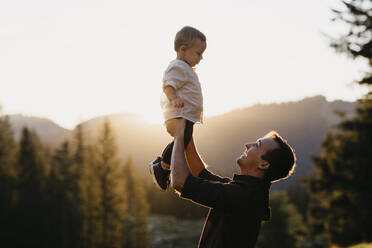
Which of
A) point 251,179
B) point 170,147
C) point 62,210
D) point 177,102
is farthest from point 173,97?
point 62,210

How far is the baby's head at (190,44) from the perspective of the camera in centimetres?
385

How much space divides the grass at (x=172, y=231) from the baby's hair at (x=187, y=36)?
58.3 meters

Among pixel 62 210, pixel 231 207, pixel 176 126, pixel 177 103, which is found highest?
pixel 177 103

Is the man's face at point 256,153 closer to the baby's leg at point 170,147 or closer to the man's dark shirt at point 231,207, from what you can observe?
the man's dark shirt at point 231,207

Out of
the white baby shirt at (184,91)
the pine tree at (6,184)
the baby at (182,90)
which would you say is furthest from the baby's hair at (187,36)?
the pine tree at (6,184)

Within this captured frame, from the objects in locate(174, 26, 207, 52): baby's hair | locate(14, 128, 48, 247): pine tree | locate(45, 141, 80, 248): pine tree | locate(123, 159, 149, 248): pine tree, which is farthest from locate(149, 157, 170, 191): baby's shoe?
locate(123, 159, 149, 248): pine tree

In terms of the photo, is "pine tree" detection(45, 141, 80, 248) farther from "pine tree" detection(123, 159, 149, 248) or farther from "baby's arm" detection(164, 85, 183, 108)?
"baby's arm" detection(164, 85, 183, 108)

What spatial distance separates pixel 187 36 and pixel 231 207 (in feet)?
5.96

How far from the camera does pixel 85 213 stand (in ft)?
132

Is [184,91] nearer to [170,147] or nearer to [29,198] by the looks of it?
[170,147]

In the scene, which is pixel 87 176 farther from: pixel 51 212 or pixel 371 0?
pixel 371 0

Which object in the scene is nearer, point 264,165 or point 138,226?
point 264,165

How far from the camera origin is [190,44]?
3854 mm

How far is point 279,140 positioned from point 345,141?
57.0ft
